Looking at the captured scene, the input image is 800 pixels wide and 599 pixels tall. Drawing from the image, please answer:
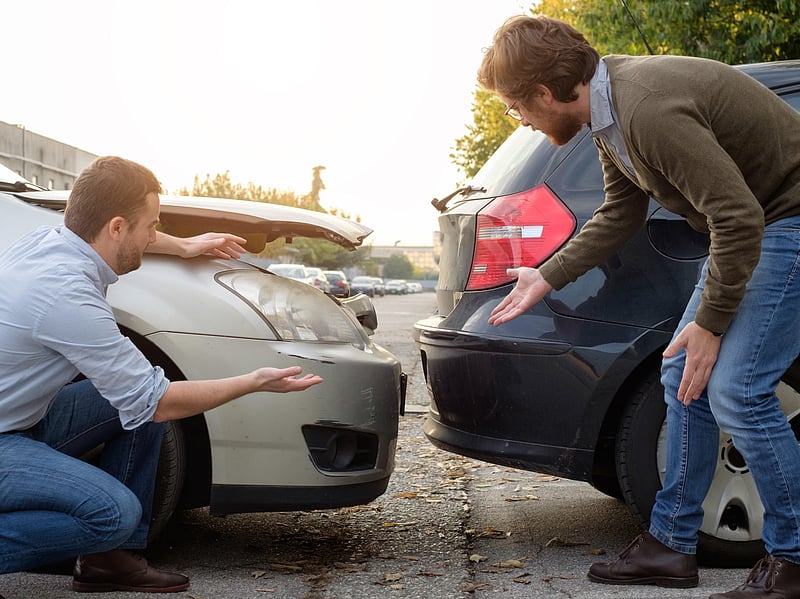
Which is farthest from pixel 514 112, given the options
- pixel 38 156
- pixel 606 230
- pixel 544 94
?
pixel 38 156

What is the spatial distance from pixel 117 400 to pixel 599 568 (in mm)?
1573

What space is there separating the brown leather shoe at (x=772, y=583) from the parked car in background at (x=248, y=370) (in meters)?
1.22

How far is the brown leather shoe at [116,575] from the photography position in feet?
10.1

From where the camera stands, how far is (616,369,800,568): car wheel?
3293 mm

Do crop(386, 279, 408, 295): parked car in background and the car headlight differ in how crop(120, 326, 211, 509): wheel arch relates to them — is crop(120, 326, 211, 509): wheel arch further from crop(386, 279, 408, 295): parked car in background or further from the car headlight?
crop(386, 279, 408, 295): parked car in background

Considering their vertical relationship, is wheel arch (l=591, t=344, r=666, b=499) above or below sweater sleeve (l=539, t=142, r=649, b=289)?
below

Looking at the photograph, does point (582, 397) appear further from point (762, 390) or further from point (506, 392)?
point (762, 390)

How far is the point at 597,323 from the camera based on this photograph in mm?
3281

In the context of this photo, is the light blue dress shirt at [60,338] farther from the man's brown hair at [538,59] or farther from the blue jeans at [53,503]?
the man's brown hair at [538,59]

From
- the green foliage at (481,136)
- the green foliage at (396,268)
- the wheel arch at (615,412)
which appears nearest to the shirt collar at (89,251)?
the wheel arch at (615,412)

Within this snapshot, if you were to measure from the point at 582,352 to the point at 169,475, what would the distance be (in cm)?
138

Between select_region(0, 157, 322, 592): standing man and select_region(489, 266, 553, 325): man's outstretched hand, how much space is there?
30.1 inches

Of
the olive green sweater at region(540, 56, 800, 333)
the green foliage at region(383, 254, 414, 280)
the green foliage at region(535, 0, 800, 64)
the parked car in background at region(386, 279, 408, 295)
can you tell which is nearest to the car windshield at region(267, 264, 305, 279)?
the green foliage at region(535, 0, 800, 64)

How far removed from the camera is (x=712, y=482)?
3273 mm
